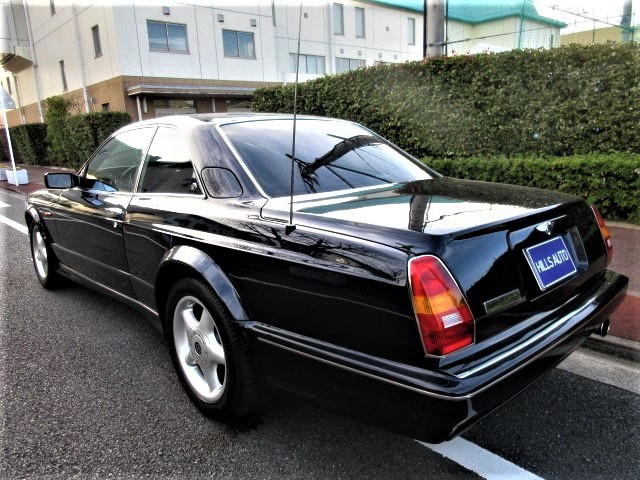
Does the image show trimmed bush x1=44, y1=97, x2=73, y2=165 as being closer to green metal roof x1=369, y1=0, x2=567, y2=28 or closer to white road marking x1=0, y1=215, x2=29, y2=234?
white road marking x1=0, y1=215, x2=29, y2=234

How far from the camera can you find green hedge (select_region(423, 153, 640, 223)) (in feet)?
18.9

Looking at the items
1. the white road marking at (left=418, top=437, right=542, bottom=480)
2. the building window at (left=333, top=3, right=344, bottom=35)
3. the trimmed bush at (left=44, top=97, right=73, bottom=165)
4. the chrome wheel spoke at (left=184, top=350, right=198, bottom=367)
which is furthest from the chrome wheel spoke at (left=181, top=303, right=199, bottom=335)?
the building window at (left=333, top=3, right=344, bottom=35)

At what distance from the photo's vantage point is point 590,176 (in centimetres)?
595

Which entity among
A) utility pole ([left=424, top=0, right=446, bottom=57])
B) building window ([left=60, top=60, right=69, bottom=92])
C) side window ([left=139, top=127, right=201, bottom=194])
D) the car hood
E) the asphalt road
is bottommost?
the asphalt road

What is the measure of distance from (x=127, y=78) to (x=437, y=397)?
22.4 meters

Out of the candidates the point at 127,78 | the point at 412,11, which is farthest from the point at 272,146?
the point at 412,11

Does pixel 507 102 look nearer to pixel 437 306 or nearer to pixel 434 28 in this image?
pixel 434 28

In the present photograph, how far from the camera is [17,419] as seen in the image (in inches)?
106

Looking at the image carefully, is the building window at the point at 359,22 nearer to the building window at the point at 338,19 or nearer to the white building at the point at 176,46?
the white building at the point at 176,46

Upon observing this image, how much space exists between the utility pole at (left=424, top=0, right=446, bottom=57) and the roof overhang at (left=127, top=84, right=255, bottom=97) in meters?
15.3

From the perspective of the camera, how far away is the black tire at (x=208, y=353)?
231 cm

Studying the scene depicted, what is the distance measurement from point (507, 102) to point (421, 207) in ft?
18.1

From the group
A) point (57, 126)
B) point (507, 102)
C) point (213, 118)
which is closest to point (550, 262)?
point (213, 118)

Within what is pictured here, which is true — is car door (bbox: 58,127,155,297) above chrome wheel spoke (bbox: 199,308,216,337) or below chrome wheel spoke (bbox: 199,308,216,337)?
above
